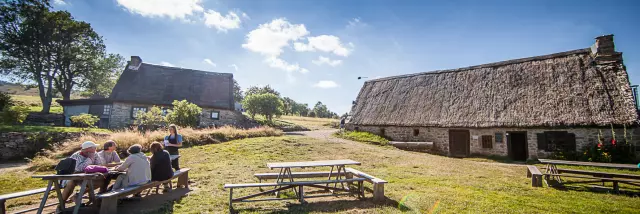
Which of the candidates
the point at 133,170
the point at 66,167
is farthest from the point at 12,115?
the point at 133,170

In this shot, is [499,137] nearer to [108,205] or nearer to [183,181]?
[183,181]

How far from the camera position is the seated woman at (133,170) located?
5.09 meters

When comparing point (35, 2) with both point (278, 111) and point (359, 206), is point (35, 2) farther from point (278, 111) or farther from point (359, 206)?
point (359, 206)

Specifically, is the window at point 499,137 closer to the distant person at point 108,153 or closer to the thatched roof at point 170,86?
the distant person at point 108,153

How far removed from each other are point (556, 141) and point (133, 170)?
58.4ft

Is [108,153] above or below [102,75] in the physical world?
below

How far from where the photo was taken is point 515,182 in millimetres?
8102

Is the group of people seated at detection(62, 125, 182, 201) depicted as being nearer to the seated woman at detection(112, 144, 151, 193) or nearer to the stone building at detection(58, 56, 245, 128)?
the seated woman at detection(112, 144, 151, 193)

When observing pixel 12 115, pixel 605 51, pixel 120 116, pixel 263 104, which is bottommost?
pixel 12 115

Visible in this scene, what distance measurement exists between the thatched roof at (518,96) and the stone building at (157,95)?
12694mm

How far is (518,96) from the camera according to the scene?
15453 mm

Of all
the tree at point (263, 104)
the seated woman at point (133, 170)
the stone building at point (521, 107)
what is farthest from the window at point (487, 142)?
the tree at point (263, 104)

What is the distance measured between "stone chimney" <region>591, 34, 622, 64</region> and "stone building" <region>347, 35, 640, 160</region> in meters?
0.04

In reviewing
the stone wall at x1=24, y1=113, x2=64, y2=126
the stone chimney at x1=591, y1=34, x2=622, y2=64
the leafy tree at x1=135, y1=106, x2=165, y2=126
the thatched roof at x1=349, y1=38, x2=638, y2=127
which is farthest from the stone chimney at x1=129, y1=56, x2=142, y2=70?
the stone chimney at x1=591, y1=34, x2=622, y2=64
